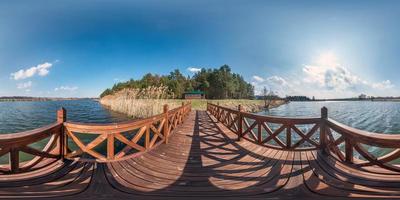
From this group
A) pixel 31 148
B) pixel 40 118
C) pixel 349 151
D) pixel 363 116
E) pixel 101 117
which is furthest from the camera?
pixel 363 116

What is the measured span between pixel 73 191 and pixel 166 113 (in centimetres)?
377

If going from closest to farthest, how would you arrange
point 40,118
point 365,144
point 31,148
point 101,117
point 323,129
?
point 365,144 < point 31,148 < point 323,129 < point 40,118 < point 101,117

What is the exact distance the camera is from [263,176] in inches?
144

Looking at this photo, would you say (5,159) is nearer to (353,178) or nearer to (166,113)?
(166,113)

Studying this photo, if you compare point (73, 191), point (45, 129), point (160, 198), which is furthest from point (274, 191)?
point (45, 129)

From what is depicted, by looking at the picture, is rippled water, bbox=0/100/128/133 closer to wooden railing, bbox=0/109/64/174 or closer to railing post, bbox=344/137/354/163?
wooden railing, bbox=0/109/64/174

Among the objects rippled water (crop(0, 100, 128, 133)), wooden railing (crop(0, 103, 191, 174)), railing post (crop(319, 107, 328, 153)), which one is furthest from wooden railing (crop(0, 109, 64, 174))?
rippled water (crop(0, 100, 128, 133))

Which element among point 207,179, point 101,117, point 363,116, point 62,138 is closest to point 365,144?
point 207,179

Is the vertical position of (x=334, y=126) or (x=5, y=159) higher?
(x=334, y=126)

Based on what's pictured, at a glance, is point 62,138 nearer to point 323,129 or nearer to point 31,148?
point 31,148

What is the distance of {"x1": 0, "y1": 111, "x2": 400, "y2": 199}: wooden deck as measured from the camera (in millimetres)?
2979

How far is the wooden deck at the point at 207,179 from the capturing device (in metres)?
2.98

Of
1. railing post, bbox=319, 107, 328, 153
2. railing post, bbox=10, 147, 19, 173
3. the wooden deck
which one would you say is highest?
railing post, bbox=319, 107, 328, 153

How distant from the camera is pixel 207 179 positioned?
3.60 metres
